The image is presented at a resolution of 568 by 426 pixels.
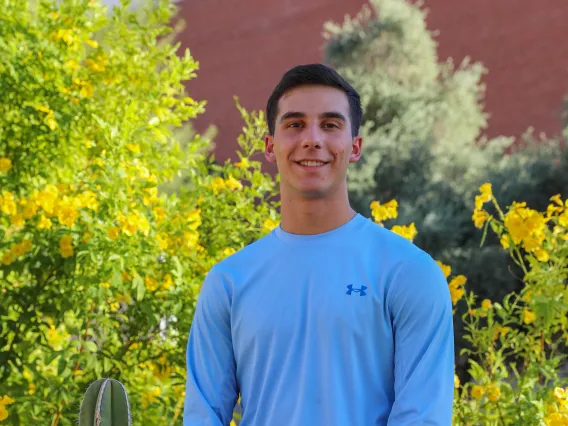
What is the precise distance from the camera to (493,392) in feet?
9.17

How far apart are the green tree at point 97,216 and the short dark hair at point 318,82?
54.2 inches

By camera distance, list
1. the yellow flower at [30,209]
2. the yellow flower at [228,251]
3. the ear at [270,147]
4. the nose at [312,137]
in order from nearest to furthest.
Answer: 1. the nose at [312,137]
2. the ear at [270,147]
3. the yellow flower at [30,209]
4. the yellow flower at [228,251]

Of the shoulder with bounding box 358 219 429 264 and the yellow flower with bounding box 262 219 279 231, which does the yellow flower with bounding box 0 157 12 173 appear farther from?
the shoulder with bounding box 358 219 429 264

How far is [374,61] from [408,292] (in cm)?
1149

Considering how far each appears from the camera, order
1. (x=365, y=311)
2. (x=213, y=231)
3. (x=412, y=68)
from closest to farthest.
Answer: (x=365, y=311)
(x=213, y=231)
(x=412, y=68)

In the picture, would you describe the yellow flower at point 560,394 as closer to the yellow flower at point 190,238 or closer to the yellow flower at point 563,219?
the yellow flower at point 563,219

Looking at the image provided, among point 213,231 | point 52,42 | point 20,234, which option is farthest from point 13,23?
point 213,231

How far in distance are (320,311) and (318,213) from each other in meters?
0.18

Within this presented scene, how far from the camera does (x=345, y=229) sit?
135cm

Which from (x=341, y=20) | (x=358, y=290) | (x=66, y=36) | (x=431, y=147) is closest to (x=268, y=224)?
(x=66, y=36)

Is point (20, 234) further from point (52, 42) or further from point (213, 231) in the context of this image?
point (52, 42)

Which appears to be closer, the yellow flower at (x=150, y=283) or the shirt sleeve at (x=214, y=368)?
the shirt sleeve at (x=214, y=368)

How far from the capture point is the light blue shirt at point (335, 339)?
4.04ft

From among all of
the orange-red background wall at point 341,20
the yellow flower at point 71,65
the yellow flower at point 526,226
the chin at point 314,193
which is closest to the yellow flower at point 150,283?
the yellow flower at point 71,65
